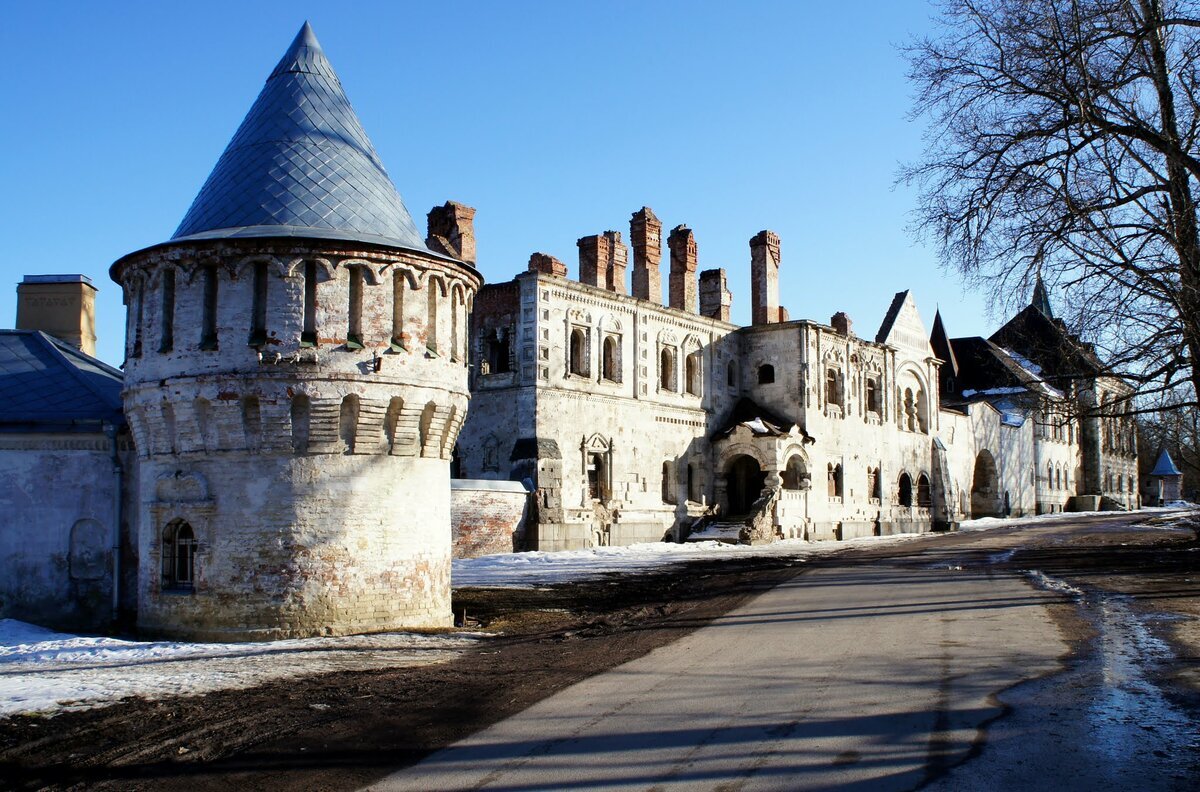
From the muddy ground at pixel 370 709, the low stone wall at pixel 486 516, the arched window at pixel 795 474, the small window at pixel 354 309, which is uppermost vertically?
the small window at pixel 354 309

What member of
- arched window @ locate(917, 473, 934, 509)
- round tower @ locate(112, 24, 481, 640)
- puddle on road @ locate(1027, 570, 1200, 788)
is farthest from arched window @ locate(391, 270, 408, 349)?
arched window @ locate(917, 473, 934, 509)

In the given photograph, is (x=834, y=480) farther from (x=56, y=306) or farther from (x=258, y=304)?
(x=258, y=304)

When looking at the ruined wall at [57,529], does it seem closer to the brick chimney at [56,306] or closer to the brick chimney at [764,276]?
the brick chimney at [56,306]

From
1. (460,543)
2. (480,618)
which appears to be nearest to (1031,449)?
(460,543)

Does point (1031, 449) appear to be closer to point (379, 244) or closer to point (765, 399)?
point (765, 399)

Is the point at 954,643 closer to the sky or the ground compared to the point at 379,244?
closer to the ground

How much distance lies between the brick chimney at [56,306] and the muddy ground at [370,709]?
845 cm

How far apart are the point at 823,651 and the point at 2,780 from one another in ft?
Result: 24.4

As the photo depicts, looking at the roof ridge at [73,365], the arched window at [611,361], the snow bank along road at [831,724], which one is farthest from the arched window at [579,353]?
the snow bank along road at [831,724]

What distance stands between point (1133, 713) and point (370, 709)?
5882 millimetres

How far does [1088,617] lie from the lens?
13047mm

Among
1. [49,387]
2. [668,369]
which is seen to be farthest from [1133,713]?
[668,369]

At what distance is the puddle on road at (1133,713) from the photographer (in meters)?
6.53

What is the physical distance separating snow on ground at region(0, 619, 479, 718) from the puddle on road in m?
6.42
